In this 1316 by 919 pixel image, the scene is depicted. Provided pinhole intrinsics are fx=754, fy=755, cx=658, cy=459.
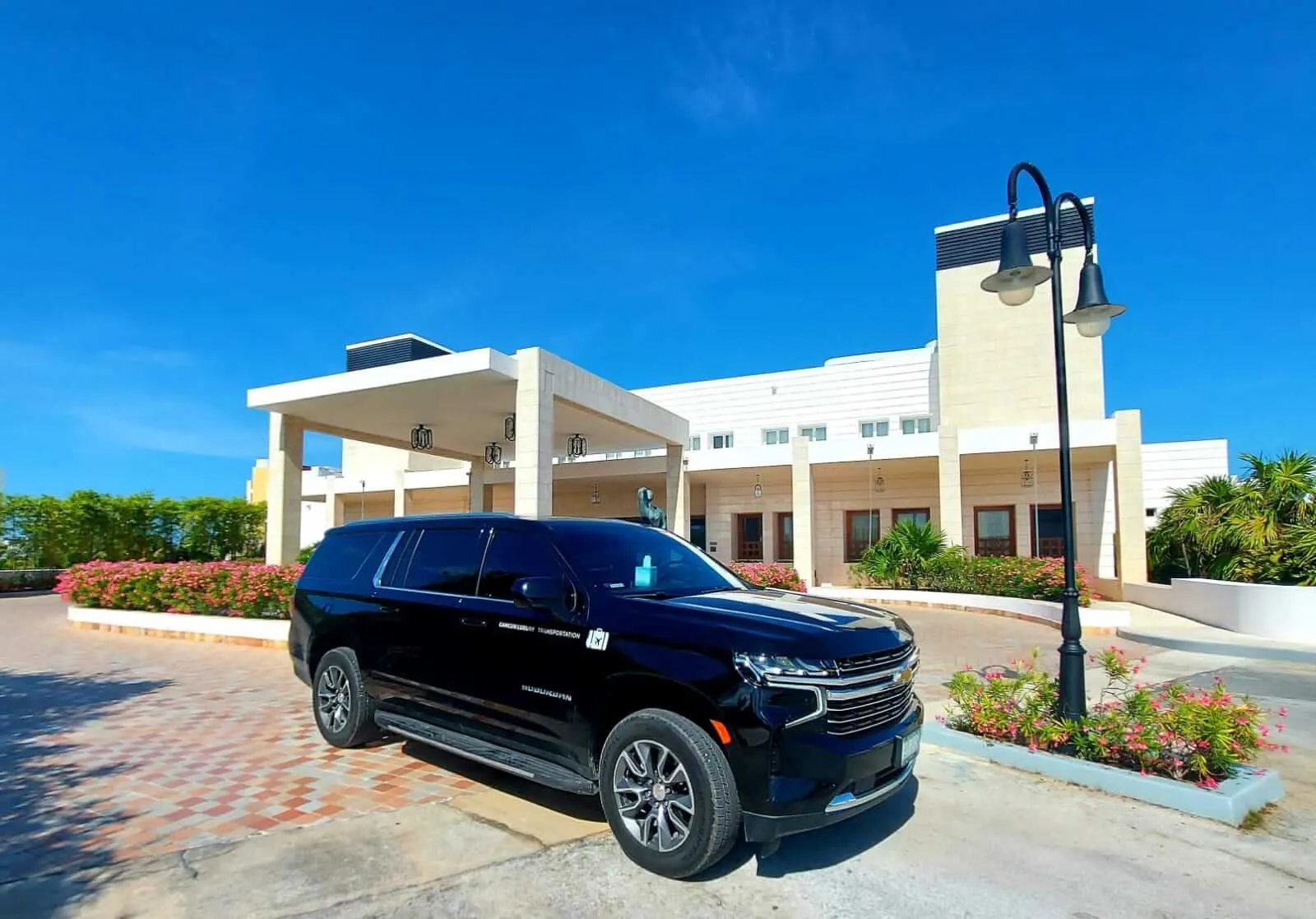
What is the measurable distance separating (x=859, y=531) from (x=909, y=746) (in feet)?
67.9

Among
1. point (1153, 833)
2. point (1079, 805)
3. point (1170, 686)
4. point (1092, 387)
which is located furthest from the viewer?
point (1092, 387)

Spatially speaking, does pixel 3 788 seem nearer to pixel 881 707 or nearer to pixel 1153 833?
pixel 881 707

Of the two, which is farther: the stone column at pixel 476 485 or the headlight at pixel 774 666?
the stone column at pixel 476 485

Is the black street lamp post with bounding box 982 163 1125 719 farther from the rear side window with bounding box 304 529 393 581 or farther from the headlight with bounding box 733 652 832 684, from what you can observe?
the rear side window with bounding box 304 529 393 581

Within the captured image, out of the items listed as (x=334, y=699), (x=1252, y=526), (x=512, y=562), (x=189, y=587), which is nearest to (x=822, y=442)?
(x=1252, y=526)

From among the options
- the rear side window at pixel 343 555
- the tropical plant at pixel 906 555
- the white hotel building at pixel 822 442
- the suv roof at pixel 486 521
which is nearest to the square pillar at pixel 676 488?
the white hotel building at pixel 822 442

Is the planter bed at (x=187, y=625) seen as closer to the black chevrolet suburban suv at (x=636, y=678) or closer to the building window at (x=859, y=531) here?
the black chevrolet suburban suv at (x=636, y=678)

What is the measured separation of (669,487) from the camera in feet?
69.7

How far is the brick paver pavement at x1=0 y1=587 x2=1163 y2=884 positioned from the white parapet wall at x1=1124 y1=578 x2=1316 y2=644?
578 cm

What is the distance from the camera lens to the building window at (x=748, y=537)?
25.4 metres

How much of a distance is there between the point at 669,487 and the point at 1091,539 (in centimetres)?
1187

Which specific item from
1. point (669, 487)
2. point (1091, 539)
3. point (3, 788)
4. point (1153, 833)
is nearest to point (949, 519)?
point (1091, 539)

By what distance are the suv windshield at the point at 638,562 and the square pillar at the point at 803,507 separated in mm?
15880

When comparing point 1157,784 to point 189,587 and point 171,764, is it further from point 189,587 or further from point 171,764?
point 189,587
